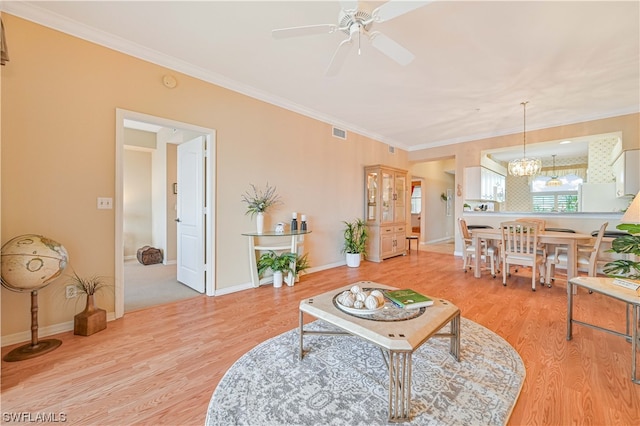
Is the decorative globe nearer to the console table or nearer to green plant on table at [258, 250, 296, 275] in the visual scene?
the console table

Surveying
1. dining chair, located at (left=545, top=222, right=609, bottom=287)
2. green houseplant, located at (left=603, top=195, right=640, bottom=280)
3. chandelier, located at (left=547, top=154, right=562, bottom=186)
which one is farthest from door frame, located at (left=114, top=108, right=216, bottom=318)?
chandelier, located at (left=547, top=154, right=562, bottom=186)

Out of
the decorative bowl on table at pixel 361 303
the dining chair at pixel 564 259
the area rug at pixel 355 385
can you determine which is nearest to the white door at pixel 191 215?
the area rug at pixel 355 385

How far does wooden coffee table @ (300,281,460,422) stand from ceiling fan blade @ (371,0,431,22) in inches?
77.8

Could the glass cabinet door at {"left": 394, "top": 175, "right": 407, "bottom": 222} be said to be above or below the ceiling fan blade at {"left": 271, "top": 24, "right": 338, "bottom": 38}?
below

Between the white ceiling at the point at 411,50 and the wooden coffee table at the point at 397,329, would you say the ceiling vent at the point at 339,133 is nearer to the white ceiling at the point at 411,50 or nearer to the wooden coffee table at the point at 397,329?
the white ceiling at the point at 411,50

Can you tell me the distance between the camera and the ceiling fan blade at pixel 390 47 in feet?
6.44

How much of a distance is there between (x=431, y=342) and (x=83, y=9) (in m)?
4.08

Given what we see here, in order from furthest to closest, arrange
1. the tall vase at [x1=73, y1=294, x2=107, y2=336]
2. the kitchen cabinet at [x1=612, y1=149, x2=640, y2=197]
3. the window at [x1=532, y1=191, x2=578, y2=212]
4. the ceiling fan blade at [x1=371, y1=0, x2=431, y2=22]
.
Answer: the window at [x1=532, y1=191, x2=578, y2=212] → the kitchen cabinet at [x1=612, y1=149, x2=640, y2=197] → the tall vase at [x1=73, y1=294, x2=107, y2=336] → the ceiling fan blade at [x1=371, y1=0, x2=431, y2=22]

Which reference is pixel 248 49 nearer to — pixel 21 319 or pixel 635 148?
pixel 21 319

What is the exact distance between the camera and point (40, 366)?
1.85 m

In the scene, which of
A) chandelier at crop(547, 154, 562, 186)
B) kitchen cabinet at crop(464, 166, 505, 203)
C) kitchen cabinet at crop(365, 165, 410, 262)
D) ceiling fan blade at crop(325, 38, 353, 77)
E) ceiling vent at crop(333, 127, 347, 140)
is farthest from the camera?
chandelier at crop(547, 154, 562, 186)

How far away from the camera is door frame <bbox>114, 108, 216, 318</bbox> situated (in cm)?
261

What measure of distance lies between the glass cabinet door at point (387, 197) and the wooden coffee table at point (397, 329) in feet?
12.5

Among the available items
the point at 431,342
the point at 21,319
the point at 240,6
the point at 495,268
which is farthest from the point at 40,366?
the point at 495,268
